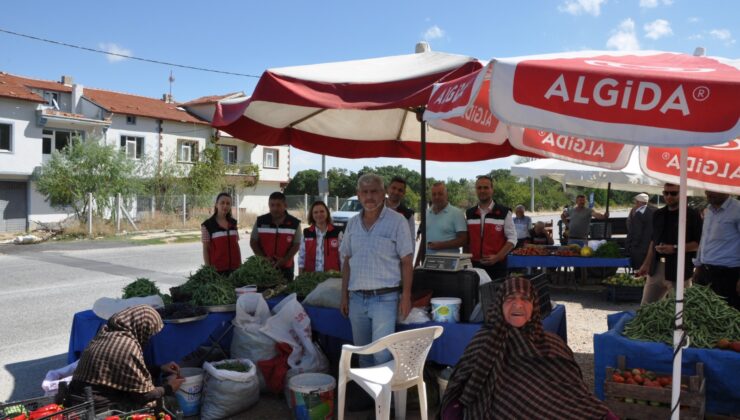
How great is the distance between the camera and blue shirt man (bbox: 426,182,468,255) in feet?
20.5

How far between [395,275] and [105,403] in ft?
7.02

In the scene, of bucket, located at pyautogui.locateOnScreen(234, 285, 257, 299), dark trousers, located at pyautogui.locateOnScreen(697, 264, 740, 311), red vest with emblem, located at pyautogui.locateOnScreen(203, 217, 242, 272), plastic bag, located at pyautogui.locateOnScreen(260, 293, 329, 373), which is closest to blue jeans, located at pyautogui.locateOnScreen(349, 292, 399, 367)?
plastic bag, located at pyautogui.locateOnScreen(260, 293, 329, 373)

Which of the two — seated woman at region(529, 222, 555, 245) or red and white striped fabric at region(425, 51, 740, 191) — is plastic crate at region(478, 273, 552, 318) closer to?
red and white striped fabric at region(425, 51, 740, 191)

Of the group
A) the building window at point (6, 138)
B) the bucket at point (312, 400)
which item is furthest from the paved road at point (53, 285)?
the building window at point (6, 138)

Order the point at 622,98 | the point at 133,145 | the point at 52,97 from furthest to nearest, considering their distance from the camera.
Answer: the point at 133,145, the point at 52,97, the point at 622,98

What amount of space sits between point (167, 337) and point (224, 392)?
66 cm

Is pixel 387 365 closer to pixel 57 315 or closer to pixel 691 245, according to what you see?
pixel 691 245

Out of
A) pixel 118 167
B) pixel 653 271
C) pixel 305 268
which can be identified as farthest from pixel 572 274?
pixel 118 167

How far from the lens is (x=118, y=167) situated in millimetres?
24062

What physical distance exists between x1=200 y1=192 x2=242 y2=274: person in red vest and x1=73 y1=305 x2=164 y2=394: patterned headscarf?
243 cm

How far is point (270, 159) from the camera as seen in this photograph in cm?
4462

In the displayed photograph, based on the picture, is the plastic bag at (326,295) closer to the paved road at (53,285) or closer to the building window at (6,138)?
the paved road at (53,285)

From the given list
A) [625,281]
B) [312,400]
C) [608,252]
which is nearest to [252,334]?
[312,400]

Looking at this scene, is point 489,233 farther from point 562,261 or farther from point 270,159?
point 270,159
